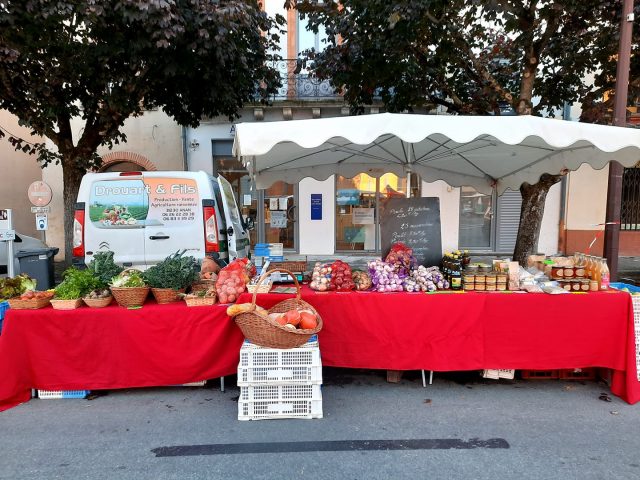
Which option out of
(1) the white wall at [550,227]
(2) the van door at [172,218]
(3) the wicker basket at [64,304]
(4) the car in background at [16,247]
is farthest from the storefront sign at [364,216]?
(3) the wicker basket at [64,304]

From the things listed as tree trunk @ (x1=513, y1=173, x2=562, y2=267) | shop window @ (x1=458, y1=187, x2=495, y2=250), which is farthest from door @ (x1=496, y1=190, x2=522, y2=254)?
tree trunk @ (x1=513, y1=173, x2=562, y2=267)

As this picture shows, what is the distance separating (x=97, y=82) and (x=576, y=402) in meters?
8.25

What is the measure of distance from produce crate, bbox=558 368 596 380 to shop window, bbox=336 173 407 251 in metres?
8.13

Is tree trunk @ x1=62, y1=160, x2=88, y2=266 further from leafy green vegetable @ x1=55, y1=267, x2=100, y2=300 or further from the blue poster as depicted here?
the blue poster

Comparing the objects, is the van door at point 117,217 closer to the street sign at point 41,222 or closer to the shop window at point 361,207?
the street sign at point 41,222

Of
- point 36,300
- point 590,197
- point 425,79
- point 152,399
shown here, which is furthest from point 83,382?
point 590,197

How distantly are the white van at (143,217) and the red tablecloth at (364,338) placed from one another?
1936mm

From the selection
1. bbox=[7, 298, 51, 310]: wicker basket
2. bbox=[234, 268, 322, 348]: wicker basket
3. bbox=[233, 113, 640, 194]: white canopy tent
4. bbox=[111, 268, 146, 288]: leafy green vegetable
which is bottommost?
bbox=[234, 268, 322, 348]: wicker basket

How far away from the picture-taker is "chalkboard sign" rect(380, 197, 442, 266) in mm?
5082

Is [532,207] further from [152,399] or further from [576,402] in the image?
[152,399]

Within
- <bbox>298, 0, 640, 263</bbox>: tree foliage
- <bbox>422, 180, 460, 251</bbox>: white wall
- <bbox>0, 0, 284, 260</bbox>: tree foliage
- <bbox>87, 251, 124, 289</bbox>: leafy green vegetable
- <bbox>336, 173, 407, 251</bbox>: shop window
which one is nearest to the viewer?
<bbox>87, 251, 124, 289</bbox>: leafy green vegetable

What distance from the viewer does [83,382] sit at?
12.0ft

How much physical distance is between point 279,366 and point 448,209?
9780 millimetres

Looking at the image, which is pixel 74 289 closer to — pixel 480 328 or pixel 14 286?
pixel 14 286
